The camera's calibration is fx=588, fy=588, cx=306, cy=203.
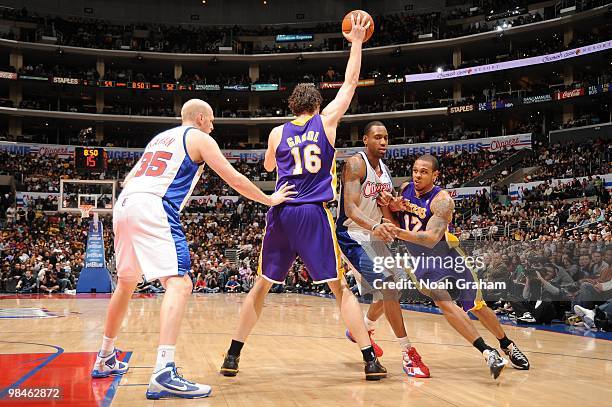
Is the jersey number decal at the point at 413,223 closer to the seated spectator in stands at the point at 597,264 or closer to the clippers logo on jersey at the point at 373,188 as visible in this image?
the clippers logo on jersey at the point at 373,188

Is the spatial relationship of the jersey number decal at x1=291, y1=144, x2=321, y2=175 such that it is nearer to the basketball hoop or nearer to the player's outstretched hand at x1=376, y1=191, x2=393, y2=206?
the player's outstretched hand at x1=376, y1=191, x2=393, y2=206

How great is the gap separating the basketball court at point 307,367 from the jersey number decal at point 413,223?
120 centimetres

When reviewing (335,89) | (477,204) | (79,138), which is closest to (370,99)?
(335,89)

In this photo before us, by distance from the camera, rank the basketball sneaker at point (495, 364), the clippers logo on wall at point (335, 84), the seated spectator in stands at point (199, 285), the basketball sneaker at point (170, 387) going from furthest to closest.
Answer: the clippers logo on wall at point (335, 84) → the seated spectator in stands at point (199, 285) → the basketball sneaker at point (495, 364) → the basketball sneaker at point (170, 387)

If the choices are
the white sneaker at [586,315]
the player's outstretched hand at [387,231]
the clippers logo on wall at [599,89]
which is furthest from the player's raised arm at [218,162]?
the clippers logo on wall at [599,89]

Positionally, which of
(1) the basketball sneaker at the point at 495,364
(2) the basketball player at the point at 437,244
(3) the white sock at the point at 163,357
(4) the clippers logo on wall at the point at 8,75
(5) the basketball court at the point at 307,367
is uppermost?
(4) the clippers logo on wall at the point at 8,75

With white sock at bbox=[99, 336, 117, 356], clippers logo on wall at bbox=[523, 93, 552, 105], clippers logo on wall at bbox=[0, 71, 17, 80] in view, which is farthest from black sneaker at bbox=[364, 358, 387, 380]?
clippers logo on wall at bbox=[0, 71, 17, 80]

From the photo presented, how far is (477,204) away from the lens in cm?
2702

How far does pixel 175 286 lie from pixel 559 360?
3801mm

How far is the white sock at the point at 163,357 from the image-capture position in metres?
3.71

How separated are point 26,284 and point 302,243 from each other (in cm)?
1851

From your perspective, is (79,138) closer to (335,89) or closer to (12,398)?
(335,89)

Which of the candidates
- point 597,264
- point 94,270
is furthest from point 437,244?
point 94,270

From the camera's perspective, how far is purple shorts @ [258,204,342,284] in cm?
443
